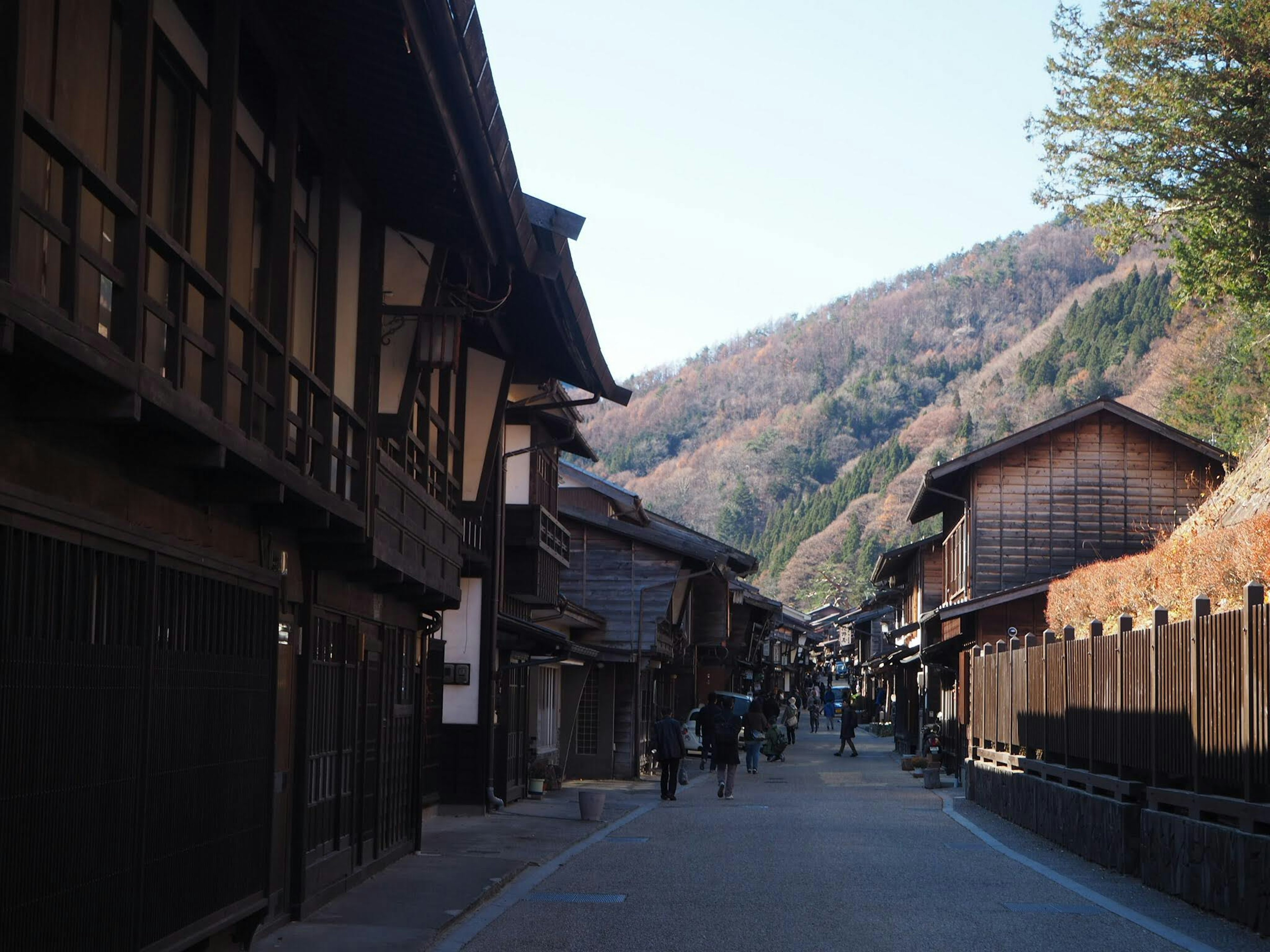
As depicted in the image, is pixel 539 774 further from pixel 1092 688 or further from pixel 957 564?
pixel 957 564

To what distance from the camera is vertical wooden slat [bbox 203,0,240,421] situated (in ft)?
25.8

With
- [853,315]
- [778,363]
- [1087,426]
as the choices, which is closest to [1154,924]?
[1087,426]

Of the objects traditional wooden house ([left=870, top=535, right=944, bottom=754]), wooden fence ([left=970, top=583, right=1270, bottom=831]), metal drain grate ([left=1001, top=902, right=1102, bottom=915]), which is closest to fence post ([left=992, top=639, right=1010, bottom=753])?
wooden fence ([left=970, top=583, right=1270, bottom=831])

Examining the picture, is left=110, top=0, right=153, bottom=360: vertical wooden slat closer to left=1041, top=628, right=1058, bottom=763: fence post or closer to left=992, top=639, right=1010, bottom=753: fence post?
left=1041, top=628, right=1058, bottom=763: fence post

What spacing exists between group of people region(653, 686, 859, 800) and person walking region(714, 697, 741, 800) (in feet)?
0.04

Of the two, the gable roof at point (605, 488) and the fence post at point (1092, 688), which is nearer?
the fence post at point (1092, 688)

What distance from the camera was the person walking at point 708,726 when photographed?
29.9m

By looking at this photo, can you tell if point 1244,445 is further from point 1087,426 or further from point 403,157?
point 403,157

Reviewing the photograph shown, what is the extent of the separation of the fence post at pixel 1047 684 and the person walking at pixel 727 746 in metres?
7.70

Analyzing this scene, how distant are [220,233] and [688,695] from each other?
147ft

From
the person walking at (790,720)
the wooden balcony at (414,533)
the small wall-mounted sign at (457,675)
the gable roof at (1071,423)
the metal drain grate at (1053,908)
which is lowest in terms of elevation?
the person walking at (790,720)

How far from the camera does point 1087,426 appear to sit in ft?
127

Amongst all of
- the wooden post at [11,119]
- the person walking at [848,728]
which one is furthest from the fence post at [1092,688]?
the person walking at [848,728]

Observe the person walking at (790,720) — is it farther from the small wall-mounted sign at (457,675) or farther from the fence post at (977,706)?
the small wall-mounted sign at (457,675)
